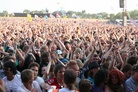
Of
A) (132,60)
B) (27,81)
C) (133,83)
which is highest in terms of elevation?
(27,81)

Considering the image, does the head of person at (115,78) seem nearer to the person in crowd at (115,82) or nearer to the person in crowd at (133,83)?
the person in crowd at (115,82)

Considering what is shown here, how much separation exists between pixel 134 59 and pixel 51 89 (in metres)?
2.16

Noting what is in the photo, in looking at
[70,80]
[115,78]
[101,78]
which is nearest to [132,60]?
[115,78]

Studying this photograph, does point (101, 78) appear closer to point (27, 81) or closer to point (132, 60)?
point (27, 81)

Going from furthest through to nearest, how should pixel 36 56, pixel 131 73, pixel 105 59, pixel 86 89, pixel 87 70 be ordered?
pixel 36 56 < pixel 105 59 < pixel 87 70 < pixel 131 73 < pixel 86 89

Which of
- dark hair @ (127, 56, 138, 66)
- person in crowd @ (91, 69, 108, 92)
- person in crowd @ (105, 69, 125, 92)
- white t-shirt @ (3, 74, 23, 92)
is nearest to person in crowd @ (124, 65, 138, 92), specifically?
person in crowd @ (105, 69, 125, 92)

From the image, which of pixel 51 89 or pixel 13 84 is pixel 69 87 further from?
pixel 13 84

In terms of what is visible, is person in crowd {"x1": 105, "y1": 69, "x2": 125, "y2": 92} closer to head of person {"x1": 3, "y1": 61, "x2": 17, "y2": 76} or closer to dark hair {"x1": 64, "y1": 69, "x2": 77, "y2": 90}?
dark hair {"x1": 64, "y1": 69, "x2": 77, "y2": 90}

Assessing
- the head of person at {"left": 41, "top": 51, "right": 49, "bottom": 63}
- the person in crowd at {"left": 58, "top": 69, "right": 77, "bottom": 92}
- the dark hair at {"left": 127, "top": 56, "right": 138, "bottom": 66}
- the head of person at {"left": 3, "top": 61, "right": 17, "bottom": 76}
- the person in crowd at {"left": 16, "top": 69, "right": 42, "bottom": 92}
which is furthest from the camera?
the head of person at {"left": 41, "top": 51, "right": 49, "bottom": 63}

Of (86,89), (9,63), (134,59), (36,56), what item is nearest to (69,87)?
(86,89)

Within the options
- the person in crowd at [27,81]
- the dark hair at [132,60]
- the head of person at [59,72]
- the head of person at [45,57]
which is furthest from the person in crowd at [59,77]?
the dark hair at [132,60]

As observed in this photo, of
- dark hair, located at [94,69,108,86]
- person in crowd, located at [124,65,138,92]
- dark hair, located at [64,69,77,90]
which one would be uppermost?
dark hair, located at [64,69,77,90]

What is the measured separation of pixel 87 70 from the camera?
5.67 metres

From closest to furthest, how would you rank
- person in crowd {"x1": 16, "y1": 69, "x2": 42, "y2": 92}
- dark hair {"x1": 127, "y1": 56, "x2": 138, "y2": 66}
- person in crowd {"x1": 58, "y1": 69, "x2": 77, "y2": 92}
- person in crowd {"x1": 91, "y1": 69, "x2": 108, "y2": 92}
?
person in crowd {"x1": 58, "y1": 69, "x2": 77, "y2": 92}, person in crowd {"x1": 16, "y1": 69, "x2": 42, "y2": 92}, person in crowd {"x1": 91, "y1": 69, "x2": 108, "y2": 92}, dark hair {"x1": 127, "y1": 56, "x2": 138, "y2": 66}
